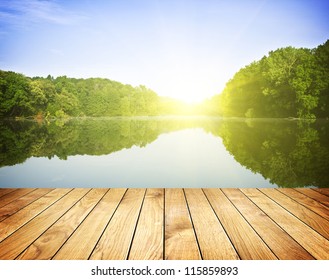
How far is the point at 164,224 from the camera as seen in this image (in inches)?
65.5

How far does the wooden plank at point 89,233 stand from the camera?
1314 mm

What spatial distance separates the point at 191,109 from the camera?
105ft

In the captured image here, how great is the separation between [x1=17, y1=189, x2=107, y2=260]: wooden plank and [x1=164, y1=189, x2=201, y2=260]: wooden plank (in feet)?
1.70

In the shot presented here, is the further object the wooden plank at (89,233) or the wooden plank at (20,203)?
the wooden plank at (20,203)

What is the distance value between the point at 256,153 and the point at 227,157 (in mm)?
871

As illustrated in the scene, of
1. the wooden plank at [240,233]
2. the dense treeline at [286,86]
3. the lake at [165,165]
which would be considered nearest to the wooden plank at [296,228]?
the wooden plank at [240,233]

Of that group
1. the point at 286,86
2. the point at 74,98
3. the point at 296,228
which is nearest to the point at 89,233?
the point at 296,228

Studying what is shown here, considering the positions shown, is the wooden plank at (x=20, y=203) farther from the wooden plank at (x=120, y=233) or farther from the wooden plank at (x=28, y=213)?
the wooden plank at (x=120, y=233)

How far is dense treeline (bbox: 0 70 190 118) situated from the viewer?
2311 centimetres

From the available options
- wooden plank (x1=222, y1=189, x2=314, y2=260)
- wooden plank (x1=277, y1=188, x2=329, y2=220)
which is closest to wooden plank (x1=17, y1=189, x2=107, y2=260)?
wooden plank (x1=222, y1=189, x2=314, y2=260)

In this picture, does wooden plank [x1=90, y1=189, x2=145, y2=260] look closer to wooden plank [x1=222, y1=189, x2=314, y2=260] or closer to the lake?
wooden plank [x1=222, y1=189, x2=314, y2=260]

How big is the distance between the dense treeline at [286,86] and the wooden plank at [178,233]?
73.3 ft

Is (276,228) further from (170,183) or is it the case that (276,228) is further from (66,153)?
(66,153)
